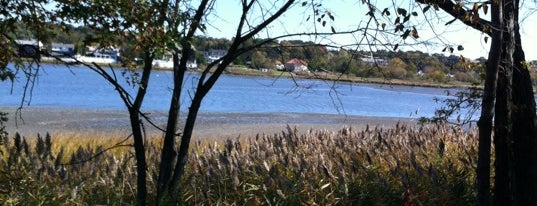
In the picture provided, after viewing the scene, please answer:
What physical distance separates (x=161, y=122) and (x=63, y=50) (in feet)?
52.0

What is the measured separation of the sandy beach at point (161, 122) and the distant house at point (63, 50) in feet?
36.4

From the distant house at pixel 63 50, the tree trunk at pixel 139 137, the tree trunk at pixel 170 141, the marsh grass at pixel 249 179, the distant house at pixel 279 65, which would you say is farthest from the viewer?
the marsh grass at pixel 249 179

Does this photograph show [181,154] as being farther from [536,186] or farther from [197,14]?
[536,186]

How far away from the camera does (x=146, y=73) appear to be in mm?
6098

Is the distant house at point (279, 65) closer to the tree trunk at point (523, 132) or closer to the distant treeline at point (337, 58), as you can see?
the distant treeline at point (337, 58)

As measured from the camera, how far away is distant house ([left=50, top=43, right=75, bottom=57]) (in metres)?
5.36

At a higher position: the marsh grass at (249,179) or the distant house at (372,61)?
the distant house at (372,61)

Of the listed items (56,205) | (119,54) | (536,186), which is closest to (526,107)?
(536,186)

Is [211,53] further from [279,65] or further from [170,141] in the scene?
[170,141]

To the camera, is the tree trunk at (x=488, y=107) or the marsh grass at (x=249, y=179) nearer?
the tree trunk at (x=488, y=107)

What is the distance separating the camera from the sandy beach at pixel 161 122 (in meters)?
19.1

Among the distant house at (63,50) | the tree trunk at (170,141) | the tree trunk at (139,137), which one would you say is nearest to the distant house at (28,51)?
the distant house at (63,50)

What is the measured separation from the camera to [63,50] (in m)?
6.34

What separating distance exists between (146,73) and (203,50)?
4.59ft
